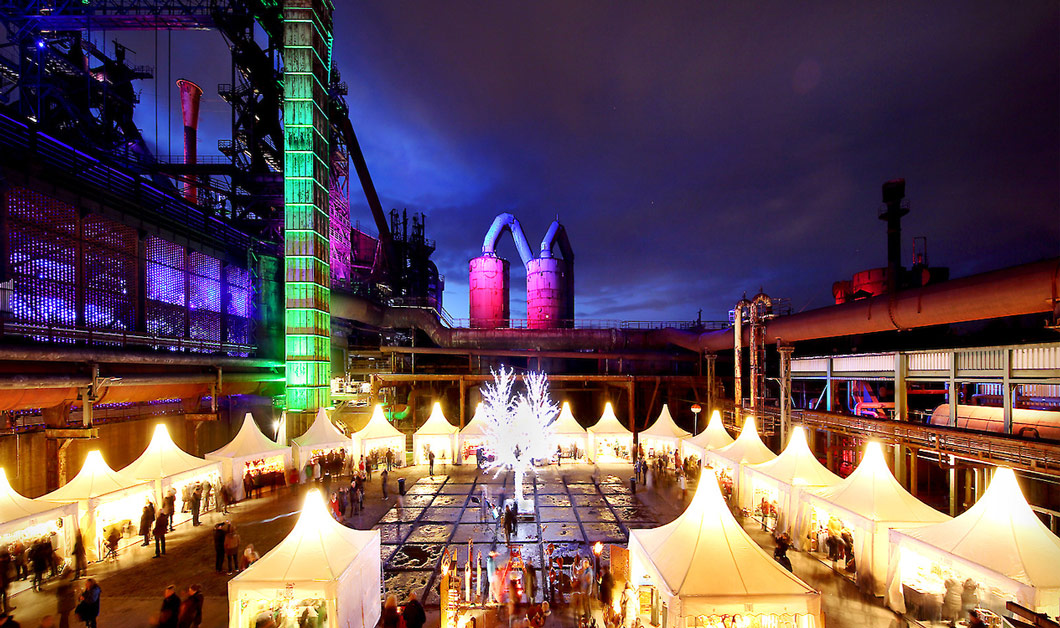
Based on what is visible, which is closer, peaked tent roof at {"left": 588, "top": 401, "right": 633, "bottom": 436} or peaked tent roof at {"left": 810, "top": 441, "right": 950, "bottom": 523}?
peaked tent roof at {"left": 810, "top": 441, "right": 950, "bottom": 523}

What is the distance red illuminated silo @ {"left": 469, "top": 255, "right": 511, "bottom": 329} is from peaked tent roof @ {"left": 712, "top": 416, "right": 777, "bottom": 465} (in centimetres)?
2295

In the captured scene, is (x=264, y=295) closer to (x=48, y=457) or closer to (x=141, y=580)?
(x=48, y=457)

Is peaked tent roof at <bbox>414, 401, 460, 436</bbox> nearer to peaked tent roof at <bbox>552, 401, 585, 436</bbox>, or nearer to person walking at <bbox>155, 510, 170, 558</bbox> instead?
peaked tent roof at <bbox>552, 401, 585, 436</bbox>

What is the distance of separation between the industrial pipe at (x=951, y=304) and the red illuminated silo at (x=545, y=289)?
20860 mm

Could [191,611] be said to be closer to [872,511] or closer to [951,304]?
[872,511]

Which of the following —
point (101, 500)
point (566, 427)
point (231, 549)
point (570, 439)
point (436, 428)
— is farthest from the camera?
point (566, 427)

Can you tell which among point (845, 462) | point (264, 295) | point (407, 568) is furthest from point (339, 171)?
point (845, 462)

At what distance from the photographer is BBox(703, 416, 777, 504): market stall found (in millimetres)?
16188

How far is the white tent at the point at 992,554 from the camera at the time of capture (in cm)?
743

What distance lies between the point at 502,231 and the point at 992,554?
3456 centimetres

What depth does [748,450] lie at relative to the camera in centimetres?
1673

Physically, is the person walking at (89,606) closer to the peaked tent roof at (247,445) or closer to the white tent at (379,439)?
the peaked tent roof at (247,445)

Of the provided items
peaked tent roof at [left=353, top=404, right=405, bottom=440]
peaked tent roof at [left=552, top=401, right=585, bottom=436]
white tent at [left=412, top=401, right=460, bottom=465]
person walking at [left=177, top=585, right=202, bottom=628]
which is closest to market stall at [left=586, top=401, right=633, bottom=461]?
peaked tent roof at [left=552, top=401, right=585, bottom=436]

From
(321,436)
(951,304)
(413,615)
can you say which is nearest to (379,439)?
(321,436)
